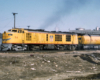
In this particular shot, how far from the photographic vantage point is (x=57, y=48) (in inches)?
853

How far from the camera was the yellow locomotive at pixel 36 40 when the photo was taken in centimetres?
1677

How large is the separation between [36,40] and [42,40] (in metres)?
1.07

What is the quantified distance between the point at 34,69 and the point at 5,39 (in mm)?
9765

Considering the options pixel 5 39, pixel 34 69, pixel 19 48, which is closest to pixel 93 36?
pixel 19 48

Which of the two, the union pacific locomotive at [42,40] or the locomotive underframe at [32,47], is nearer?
the locomotive underframe at [32,47]

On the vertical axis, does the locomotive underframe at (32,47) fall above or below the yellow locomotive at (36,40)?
below

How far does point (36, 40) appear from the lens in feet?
62.8

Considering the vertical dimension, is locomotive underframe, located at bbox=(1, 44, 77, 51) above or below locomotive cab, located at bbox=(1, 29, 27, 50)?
below

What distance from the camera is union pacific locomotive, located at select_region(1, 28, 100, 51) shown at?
55.2 feet

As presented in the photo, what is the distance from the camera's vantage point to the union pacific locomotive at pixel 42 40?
16.8 meters

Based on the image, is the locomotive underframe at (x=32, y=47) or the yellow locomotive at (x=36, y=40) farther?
the yellow locomotive at (x=36, y=40)

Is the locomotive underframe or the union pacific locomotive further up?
the union pacific locomotive

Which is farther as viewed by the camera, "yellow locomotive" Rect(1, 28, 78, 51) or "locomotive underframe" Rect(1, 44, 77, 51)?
"yellow locomotive" Rect(1, 28, 78, 51)

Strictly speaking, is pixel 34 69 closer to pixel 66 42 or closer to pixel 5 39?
pixel 5 39
